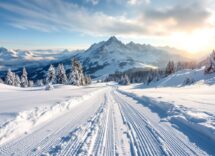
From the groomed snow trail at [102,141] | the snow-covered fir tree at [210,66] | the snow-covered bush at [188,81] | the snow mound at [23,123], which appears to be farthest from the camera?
the snow-covered bush at [188,81]

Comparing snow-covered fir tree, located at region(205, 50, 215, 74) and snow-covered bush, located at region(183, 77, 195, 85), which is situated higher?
snow-covered fir tree, located at region(205, 50, 215, 74)

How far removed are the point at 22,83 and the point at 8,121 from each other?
77.6 metres

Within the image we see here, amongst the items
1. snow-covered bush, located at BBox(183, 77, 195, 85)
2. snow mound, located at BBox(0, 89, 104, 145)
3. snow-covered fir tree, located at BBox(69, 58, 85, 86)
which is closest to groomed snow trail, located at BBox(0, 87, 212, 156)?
snow mound, located at BBox(0, 89, 104, 145)

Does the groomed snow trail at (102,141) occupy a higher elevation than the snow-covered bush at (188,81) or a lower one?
lower

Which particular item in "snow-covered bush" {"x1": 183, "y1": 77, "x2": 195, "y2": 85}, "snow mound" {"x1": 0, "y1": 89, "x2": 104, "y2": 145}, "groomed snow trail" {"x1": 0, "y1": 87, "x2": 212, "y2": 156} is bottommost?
"groomed snow trail" {"x1": 0, "y1": 87, "x2": 212, "y2": 156}

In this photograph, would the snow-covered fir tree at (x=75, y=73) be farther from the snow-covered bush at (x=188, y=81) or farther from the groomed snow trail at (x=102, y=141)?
the groomed snow trail at (x=102, y=141)

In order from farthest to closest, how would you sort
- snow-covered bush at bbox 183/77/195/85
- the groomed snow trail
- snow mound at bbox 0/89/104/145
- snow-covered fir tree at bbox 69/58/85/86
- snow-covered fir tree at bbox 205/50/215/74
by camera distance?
snow-covered fir tree at bbox 69/58/85/86 < snow-covered bush at bbox 183/77/195/85 < snow-covered fir tree at bbox 205/50/215/74 < snow mound at bbox 0/89/104/145 < the groomed snow trail

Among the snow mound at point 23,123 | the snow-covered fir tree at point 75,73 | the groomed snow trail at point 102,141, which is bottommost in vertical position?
the groomed snow trail at point 102,141

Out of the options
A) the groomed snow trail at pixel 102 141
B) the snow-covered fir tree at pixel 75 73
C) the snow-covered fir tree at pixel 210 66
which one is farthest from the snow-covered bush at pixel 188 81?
the groomed snow trail at pixel 102 141

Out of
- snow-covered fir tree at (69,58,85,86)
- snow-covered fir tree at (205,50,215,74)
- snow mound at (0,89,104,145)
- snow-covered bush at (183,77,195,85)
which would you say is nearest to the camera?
snow mound at (0,89,104,145)

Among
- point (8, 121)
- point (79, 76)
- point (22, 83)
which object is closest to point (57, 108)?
point (8, 121)

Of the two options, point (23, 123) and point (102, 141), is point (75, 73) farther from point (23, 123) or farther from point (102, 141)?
point (102, 141)

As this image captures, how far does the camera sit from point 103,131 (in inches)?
314

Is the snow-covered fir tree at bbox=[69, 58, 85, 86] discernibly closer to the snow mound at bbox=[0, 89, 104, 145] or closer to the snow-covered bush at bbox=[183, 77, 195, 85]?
the snow-covered bush at bbox=[183, 77, 195, 85]
